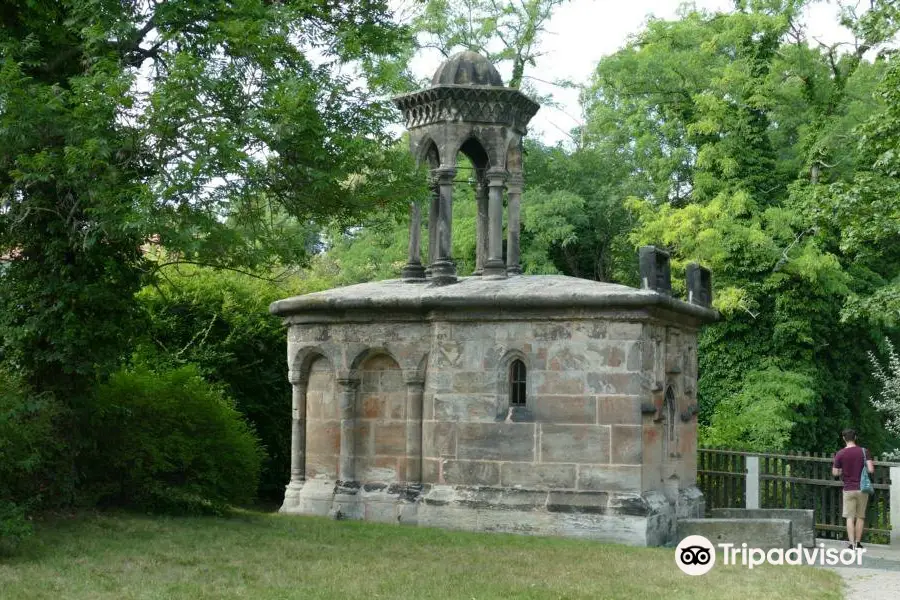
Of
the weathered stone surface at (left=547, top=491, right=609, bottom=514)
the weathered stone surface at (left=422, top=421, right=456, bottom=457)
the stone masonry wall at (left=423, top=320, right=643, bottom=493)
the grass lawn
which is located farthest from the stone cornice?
the grass lawn

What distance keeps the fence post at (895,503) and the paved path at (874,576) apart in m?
0.78

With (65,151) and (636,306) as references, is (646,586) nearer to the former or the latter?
(636,306)

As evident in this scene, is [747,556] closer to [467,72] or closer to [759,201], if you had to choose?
[467,72]

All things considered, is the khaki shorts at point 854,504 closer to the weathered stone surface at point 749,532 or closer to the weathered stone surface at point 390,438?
the weathered stone surface at point 749,532

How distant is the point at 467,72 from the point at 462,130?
2.76 feet

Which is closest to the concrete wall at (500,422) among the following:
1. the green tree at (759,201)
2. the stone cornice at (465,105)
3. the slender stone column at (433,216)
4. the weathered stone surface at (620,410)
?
the weathered stone surface at (620,410)

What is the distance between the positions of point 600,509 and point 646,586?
3.31m

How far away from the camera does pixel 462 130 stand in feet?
48.0

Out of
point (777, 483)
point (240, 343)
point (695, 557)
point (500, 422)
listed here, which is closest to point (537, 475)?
point (500, 422)

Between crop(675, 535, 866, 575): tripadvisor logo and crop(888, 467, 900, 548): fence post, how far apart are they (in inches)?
78.6

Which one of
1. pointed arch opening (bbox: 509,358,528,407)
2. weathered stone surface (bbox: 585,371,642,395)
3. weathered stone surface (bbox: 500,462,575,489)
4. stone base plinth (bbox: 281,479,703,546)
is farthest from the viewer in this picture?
pointed arch opening (bbox: 509,358,528,407)

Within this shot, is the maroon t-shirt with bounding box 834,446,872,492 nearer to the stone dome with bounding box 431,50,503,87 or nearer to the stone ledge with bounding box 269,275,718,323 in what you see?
the stone ledge with bounding box 269,275,718,323

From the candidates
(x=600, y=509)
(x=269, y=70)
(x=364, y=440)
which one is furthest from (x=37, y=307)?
(x=600, y=509)

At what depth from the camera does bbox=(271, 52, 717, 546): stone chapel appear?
1270cm
